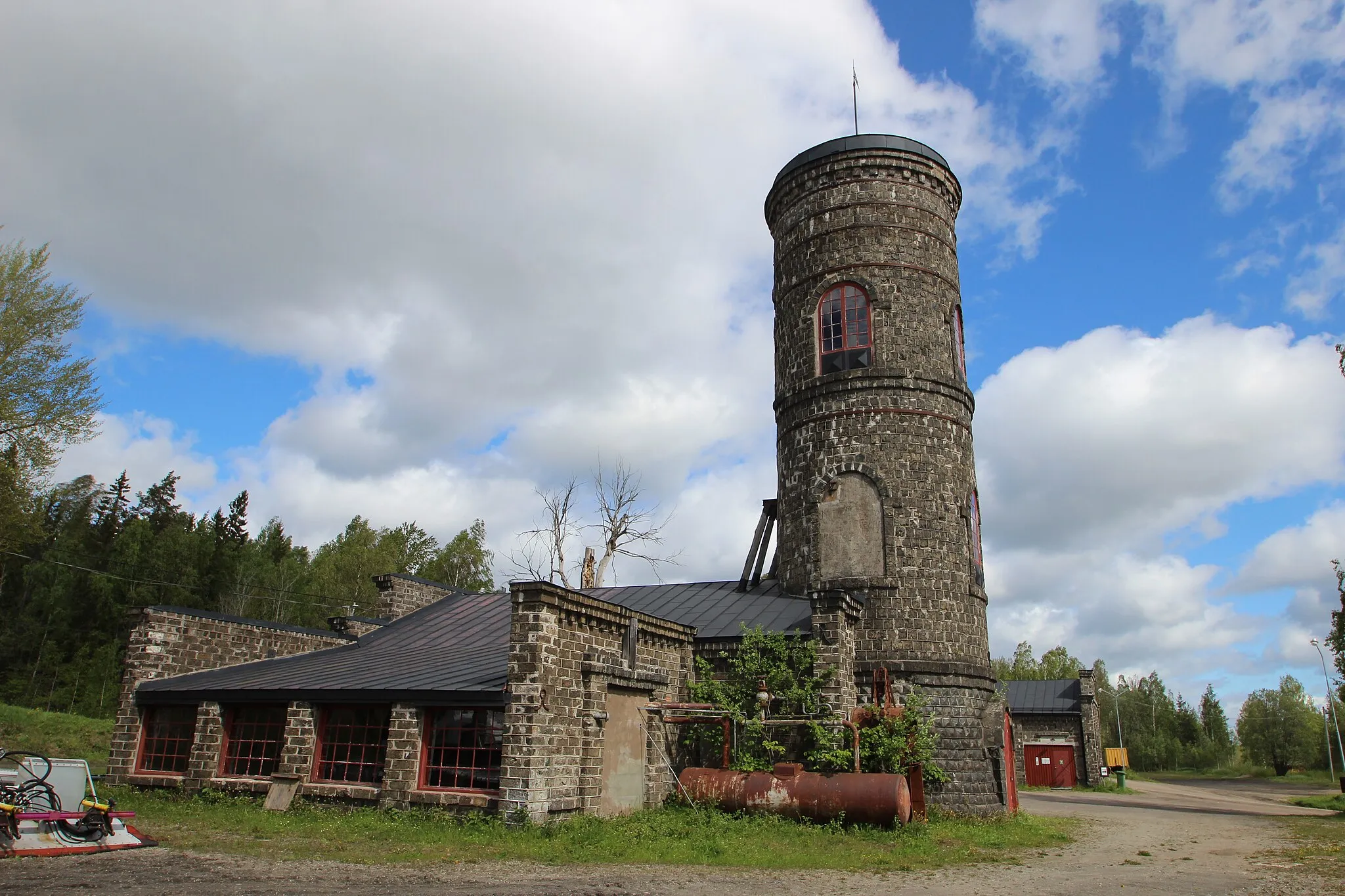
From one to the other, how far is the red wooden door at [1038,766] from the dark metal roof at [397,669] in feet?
88.7

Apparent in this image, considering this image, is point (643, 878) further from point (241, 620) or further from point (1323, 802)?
point (1323, 802)

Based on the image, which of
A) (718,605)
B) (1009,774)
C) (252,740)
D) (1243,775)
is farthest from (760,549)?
(1243,775)

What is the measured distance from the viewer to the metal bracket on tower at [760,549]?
20281 mm

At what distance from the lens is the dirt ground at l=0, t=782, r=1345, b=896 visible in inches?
341

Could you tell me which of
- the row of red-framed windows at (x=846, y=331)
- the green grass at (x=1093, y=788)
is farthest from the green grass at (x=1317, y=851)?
the green grass at (x=1093, y=788)

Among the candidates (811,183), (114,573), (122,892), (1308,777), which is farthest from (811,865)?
(1308,777)

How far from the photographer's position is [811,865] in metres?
11.2

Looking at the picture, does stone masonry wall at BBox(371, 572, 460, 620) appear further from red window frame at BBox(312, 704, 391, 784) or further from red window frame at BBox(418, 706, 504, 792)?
red window frame at BBox(418, 706, 504, 792)

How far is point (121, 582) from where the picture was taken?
47281mm

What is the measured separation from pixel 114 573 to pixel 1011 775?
4711 centimetres

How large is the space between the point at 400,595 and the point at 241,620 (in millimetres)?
3807

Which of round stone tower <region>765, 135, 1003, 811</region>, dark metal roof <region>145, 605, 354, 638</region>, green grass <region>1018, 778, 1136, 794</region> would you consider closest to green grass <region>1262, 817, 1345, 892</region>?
round stone tower <region>765, 135, 1003, 811</region>

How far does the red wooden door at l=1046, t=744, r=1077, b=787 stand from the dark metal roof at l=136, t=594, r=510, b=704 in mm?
27740

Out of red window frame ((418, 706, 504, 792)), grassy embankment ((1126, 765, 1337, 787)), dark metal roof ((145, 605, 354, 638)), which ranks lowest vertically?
grassy embankment ((1126, 765, 1337, 787))
